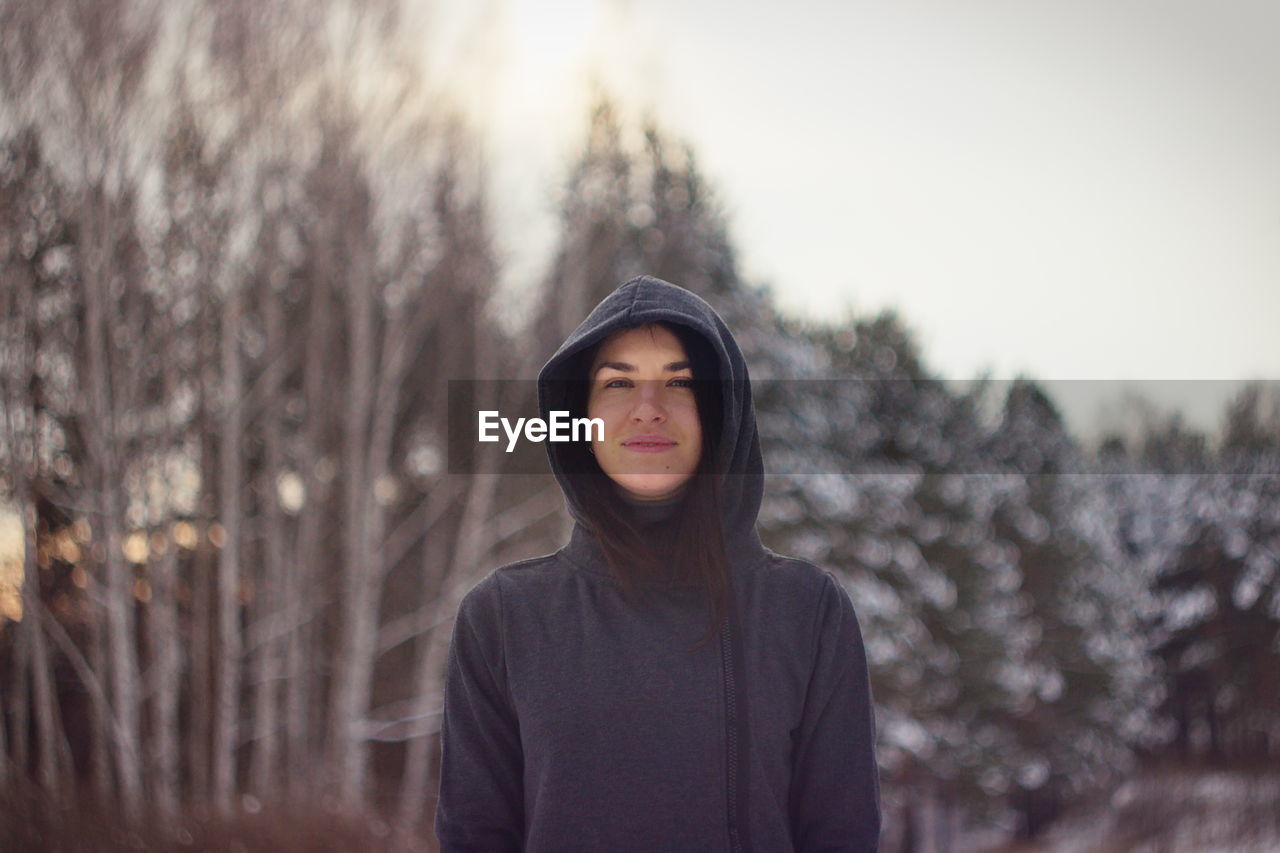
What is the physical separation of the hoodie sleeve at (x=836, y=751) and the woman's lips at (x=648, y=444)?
0.33m

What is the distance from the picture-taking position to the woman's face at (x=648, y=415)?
5.04ft

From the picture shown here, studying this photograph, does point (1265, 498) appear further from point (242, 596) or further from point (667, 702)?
point (667, 702)

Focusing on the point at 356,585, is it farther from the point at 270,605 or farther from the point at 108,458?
the point at 108,458

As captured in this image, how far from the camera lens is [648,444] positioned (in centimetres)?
154

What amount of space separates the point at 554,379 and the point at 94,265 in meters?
7.09

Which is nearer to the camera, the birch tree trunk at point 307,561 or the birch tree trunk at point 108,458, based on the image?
the birch tree trunk at point 108,458

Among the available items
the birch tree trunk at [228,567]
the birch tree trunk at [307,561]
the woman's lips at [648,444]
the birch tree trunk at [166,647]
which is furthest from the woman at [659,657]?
the birch tree trunk at [307,561]

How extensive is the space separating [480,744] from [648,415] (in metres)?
0.55

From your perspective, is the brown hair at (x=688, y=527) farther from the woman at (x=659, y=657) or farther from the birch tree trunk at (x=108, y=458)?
the birch tree trunk at (x=108, y=458)

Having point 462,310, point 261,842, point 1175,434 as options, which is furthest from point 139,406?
point 1175,434

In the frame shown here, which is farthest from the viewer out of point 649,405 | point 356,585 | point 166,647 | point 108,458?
point 356,585

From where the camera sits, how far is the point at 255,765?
8.75 meters

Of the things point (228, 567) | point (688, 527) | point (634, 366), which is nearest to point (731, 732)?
point (688, 527)

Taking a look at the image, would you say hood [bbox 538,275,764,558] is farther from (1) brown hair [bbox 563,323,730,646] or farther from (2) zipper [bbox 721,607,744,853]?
(2) zipper [bbox 721,607,744,853]
